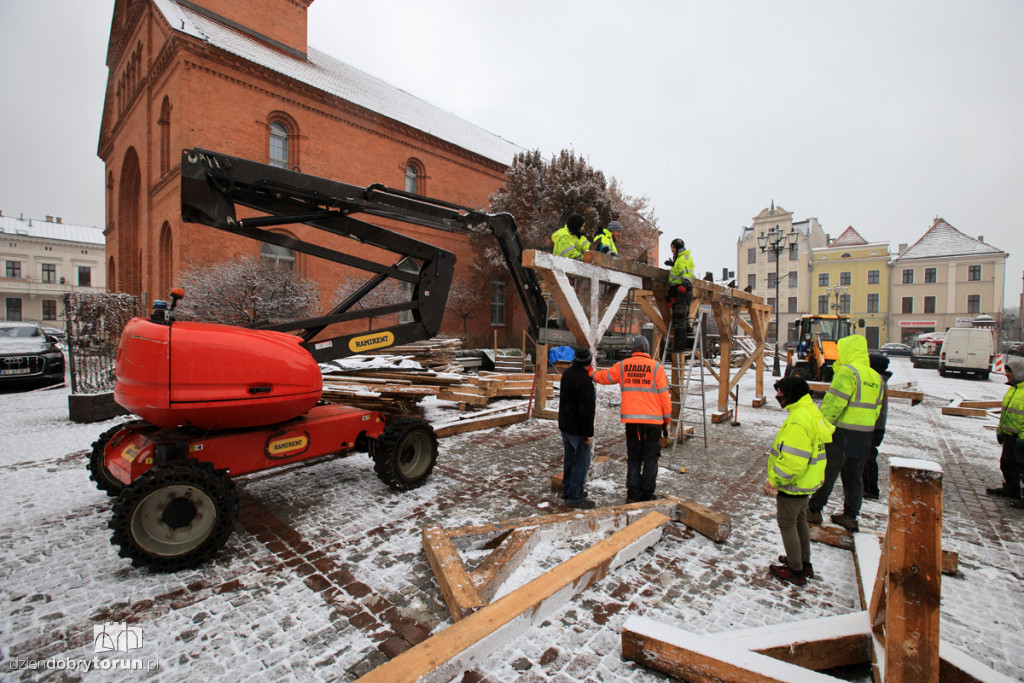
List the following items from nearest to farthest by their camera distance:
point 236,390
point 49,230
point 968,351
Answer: point 236,390
point 968,351
point 49,230

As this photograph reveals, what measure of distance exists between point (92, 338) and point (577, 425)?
10261mm

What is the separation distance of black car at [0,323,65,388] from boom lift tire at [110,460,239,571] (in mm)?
12537

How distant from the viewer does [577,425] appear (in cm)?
493

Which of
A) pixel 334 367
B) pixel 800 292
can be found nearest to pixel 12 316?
pixel 334 367

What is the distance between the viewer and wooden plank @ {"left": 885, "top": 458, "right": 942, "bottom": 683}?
1.92 metres

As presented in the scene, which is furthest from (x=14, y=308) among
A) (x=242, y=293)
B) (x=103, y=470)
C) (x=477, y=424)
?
(x=477, y=424)

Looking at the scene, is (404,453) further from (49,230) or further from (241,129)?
(49,230)

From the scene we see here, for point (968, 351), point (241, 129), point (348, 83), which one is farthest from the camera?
point (348, 83)

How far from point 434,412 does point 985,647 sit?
8786mm

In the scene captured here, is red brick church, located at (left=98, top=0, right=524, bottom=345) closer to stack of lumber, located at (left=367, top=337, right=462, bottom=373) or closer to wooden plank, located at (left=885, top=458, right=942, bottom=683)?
stack of lumber, located at (left=367, top=337, right=462, bottom=373)

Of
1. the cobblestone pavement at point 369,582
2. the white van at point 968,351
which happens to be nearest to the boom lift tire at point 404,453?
the cobblestone pavement at point 369,582

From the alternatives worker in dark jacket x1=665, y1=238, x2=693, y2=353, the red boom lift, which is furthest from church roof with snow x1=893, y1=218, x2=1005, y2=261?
the red boom lift

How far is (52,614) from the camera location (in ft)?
9.59

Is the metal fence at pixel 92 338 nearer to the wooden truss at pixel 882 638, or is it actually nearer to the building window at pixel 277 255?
the building window at pixel 277 255
